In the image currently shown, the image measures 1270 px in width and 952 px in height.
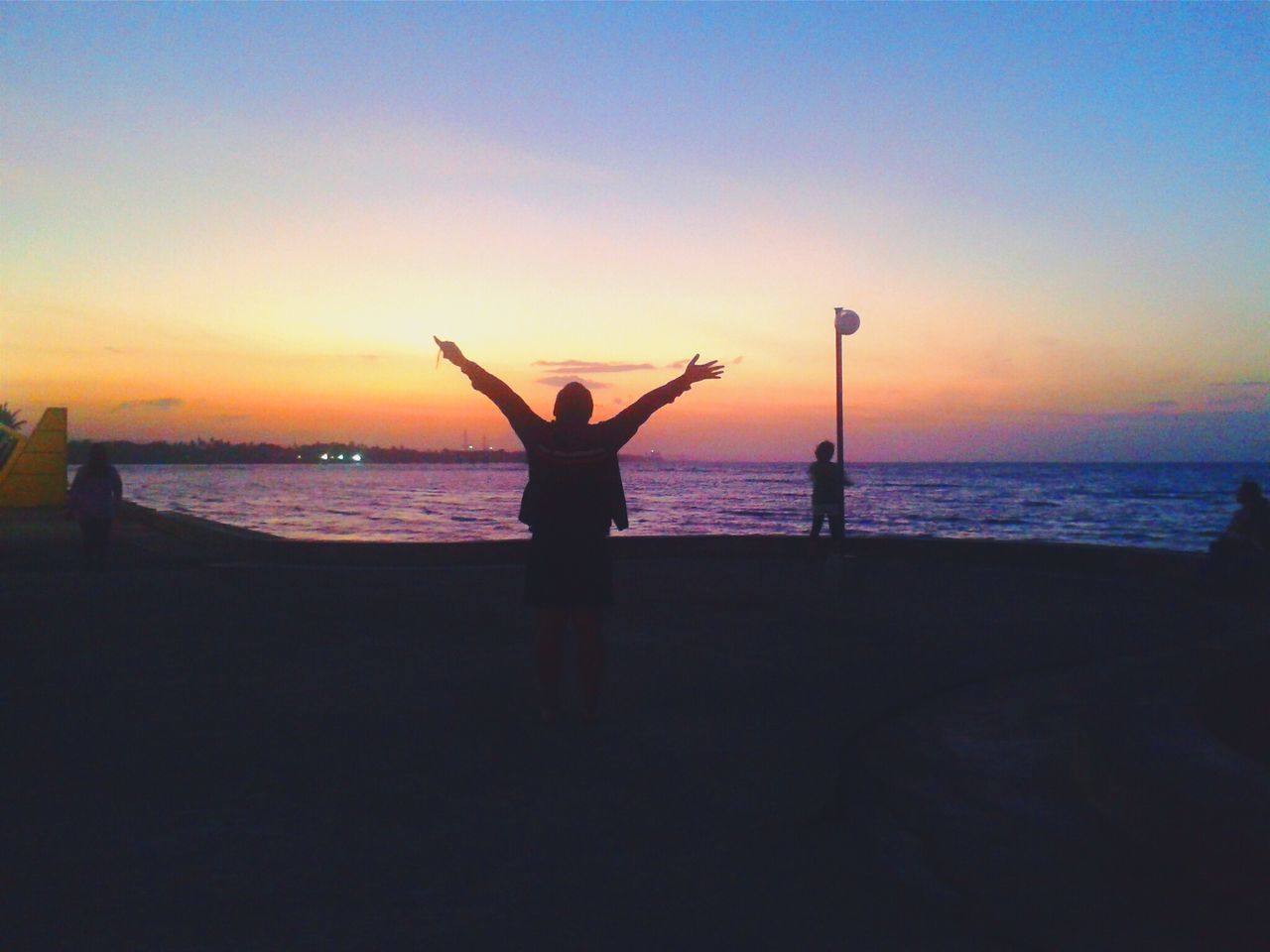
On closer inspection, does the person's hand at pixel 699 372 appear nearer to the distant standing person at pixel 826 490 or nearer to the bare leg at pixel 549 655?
the bare leg at pixel 549 655

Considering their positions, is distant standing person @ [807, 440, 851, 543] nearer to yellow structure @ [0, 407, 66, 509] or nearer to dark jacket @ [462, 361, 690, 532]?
dark jacket @ [462, 361, 690, 532]

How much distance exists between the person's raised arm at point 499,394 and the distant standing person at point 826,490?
7.71 meters

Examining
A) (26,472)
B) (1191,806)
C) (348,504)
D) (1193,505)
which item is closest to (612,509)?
(1191,806)

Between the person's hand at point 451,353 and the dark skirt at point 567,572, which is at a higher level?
the person's hand at point 451,353

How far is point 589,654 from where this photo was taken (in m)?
6.23

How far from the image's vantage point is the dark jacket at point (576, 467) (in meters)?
6.09

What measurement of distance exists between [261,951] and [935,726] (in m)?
4.13

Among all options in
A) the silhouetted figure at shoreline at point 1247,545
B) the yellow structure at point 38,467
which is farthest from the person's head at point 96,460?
the yellow structure at point 38,467

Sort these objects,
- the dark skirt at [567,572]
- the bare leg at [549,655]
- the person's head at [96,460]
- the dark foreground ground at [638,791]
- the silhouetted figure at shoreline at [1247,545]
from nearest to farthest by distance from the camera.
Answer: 1. the dark foreground ground at [638,791]
2. the dark skirt at [567,572]
3. the bare leg at [549,655]
4. the silhouetted figure at shoreline at [1247,545]
5. the person's head at [96,460]

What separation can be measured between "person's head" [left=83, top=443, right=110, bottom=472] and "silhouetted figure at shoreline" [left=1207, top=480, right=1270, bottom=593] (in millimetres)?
12637

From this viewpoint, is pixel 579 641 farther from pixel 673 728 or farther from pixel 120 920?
pixel 120 920

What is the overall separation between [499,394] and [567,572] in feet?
3.42

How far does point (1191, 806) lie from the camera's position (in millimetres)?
4066

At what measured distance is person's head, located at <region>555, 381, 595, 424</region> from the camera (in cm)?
616
